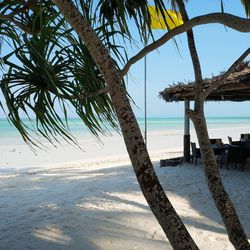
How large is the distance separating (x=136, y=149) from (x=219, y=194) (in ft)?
2.79

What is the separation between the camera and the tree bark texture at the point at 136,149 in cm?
134

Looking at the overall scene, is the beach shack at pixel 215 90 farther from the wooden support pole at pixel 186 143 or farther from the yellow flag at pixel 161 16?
the yellow flag at pixel 161 16

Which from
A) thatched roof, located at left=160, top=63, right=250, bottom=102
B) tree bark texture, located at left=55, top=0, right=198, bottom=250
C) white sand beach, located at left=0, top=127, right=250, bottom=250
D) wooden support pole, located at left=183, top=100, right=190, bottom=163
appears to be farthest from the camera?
wooden support pole, located at left=183, top=100, right=190, bottom=163

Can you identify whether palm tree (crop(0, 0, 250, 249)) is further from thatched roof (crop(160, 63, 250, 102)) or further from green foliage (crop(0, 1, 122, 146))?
thatched roof (crop(160, 63, 250, 102))

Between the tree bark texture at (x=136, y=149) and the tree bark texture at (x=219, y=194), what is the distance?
605 mm

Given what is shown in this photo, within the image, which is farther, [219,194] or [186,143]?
[186,143]

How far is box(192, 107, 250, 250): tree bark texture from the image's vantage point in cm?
Answer: 185

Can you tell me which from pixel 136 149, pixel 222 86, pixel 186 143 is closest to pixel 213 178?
pixel 136 149

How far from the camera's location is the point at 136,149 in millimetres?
1376

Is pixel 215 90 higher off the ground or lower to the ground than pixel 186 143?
higher

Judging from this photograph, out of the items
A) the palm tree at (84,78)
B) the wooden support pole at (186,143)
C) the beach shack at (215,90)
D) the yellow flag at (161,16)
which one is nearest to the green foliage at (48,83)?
the palm tree at (84,78)

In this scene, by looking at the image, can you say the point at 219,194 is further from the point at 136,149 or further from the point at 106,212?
the point at 106,212

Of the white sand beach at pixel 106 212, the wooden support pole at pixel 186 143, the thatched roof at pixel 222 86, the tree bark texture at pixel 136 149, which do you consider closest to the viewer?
the tree bark texture at pixel 136 149

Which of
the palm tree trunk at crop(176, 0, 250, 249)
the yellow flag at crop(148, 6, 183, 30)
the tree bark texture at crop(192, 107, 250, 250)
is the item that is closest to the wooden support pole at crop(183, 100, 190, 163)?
the yellow flag at crop(148, 6, 183, 30)
